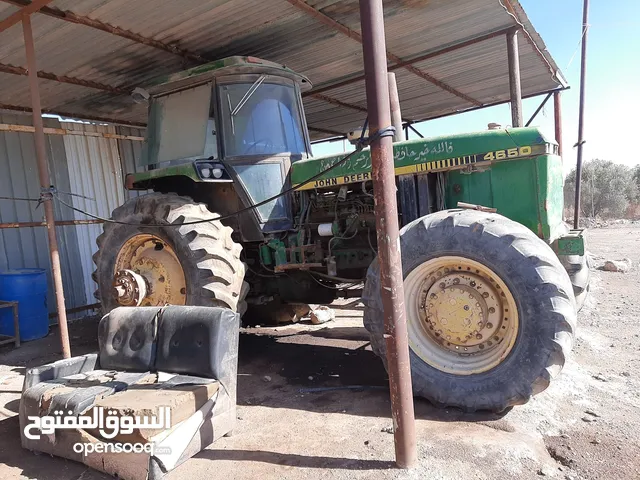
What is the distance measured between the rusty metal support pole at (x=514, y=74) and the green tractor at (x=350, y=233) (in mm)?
2217

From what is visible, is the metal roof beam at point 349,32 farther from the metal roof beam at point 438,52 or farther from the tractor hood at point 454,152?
the tractor hood at point 454,152

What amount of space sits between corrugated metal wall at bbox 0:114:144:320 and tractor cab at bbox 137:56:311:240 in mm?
3352

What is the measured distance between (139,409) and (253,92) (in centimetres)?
330

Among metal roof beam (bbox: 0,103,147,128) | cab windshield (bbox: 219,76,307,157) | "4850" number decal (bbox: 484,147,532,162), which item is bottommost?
"4850" number decal (bbox: 484,147,532,162)

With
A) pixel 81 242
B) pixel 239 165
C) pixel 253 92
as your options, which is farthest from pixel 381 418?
pixel 81 242

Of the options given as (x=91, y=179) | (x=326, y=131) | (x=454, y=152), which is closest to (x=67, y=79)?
(x=91, y=179)

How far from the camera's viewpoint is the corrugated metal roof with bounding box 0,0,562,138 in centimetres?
462

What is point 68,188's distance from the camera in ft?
25.6

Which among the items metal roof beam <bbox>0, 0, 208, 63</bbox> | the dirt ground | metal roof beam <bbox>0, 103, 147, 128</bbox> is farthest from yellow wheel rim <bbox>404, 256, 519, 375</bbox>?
metal roof beam <bbox>0, 103, 147, 128</bbox>

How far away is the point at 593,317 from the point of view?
5.59m

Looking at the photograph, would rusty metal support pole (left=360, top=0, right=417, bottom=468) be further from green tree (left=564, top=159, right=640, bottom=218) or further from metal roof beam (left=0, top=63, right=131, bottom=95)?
green tree (left=564, top=159, right=640, bottom=218)

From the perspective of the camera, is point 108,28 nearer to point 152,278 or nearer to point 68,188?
point 152,278

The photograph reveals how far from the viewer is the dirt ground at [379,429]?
2572 millimetres

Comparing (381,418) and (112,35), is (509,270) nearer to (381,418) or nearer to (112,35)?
(381,418)
